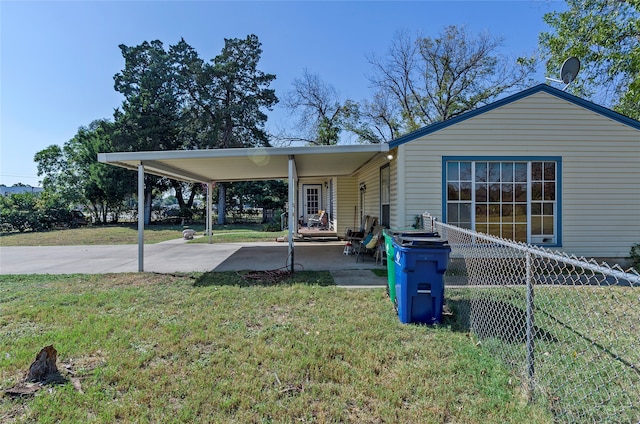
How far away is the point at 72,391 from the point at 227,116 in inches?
906

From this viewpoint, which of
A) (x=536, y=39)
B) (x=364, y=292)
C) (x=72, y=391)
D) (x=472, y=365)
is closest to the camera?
(x=72, y=391)

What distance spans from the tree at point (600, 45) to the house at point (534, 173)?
533cm

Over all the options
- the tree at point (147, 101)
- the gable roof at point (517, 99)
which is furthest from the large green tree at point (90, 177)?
the gable roof at point (517, 99)

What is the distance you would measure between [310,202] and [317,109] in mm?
9490

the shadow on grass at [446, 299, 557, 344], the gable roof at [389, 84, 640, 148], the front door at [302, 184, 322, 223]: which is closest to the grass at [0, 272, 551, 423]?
the shadow on grass at [446, 299, 557, 344]

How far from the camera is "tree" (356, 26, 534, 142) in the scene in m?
24.5

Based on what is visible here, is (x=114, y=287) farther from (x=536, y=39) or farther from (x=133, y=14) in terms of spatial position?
(x=536, y=39)

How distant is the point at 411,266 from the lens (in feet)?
13.0

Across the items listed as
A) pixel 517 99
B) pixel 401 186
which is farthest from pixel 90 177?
pixel 517 99

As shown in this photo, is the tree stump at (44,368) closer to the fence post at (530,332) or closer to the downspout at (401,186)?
the fence post at (530,332)

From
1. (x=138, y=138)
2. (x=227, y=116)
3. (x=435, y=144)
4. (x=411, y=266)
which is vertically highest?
(x=227, y=116)

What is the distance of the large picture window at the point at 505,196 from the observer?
25.4ft

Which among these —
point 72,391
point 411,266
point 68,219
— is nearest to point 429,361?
point 411,266

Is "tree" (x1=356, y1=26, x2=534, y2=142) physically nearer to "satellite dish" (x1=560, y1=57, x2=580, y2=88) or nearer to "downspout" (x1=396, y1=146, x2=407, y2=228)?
"satellite dish" (x1=560, y1=57, x2=580, y2=88)
